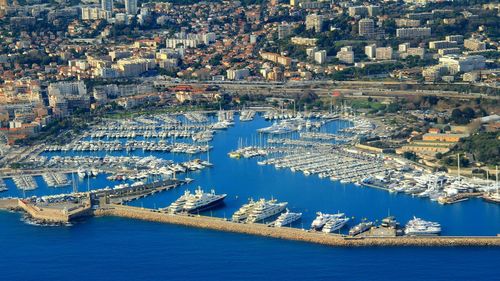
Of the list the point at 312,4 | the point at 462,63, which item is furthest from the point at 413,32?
the point at 312,4

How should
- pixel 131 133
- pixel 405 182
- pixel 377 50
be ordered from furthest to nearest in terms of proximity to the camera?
pixel 377 50 < pixel 131 133 < pixel 405 182

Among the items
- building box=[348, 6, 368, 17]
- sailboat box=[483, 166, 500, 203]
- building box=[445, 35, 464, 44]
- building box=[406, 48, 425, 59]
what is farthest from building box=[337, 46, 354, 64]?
sailboat box=[483, 166, 500, 203]

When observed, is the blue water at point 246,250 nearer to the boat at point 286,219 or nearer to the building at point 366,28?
the boat at point 286,219

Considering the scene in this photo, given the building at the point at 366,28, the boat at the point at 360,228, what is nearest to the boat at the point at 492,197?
the boat at the point at 360,228

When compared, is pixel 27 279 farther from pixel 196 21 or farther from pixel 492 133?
pixel 196 21

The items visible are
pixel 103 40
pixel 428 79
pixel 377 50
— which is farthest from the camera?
pixel 103 40

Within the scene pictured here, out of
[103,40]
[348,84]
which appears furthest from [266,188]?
[103,40]

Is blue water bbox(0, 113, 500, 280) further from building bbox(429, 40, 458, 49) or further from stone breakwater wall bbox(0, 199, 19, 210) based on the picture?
building bbox(429, 40, 458, 49)
